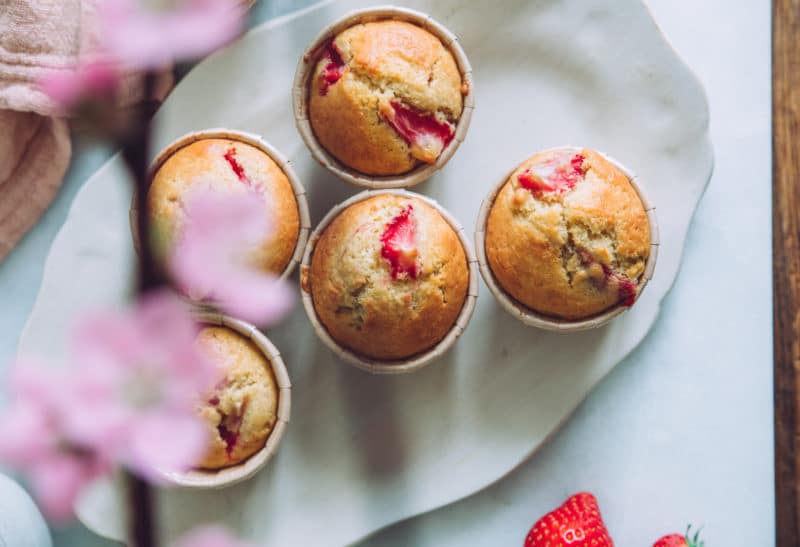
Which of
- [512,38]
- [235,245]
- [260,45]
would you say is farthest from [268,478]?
[235,245]

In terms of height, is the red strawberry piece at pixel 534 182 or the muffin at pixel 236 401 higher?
the red strawberry piece at pixel 534 182

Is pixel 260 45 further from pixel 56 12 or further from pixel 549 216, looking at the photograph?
pixel 549 216

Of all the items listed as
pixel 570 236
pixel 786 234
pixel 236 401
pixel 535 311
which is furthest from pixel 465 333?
pixel 786 234

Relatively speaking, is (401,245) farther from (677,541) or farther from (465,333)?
(677,541)

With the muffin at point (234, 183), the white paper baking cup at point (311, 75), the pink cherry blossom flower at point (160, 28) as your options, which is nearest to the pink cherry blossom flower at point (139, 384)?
the pink cherry blossom flower at point (160, 28)

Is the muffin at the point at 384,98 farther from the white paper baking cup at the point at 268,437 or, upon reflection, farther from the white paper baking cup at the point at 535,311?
the white paper baking cup at the point at 268,437
